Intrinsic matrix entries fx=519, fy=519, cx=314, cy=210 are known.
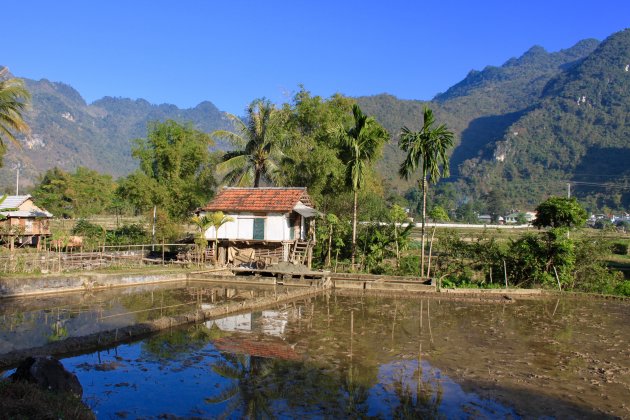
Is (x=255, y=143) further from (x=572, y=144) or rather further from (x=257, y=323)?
(x=572, y=144)

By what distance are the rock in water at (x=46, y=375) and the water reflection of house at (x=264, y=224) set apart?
19.5m

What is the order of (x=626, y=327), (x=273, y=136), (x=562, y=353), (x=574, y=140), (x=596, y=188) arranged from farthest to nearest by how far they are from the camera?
(x=574, y=140), (x=596, y=188), (x=273, y=136), (x=626, y=327), (x=562, y=353)

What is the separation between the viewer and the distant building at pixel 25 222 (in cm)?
3021

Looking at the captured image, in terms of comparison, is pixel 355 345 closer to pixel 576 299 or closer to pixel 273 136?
pixel 576 299

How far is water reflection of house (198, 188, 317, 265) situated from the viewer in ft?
Result: 92.5

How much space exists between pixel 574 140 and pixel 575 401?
145 m

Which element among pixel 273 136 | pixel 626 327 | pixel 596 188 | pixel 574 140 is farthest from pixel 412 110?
pixel 626 327

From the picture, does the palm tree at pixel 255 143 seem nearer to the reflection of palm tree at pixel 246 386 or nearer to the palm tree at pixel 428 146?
the palm tree at pixel 428 146

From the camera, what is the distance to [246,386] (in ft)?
34.0

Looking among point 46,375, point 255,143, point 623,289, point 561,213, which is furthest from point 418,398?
point 255,143

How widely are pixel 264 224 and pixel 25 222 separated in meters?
15.5

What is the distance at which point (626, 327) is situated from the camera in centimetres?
1738

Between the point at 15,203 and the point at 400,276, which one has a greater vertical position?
the point at 15,203

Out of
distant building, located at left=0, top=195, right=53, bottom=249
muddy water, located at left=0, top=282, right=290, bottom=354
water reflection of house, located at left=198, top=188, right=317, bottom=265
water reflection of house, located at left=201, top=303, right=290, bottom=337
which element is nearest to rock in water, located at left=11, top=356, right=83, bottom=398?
muddy water, located at left=0, top=282, right=290, bottom=354
